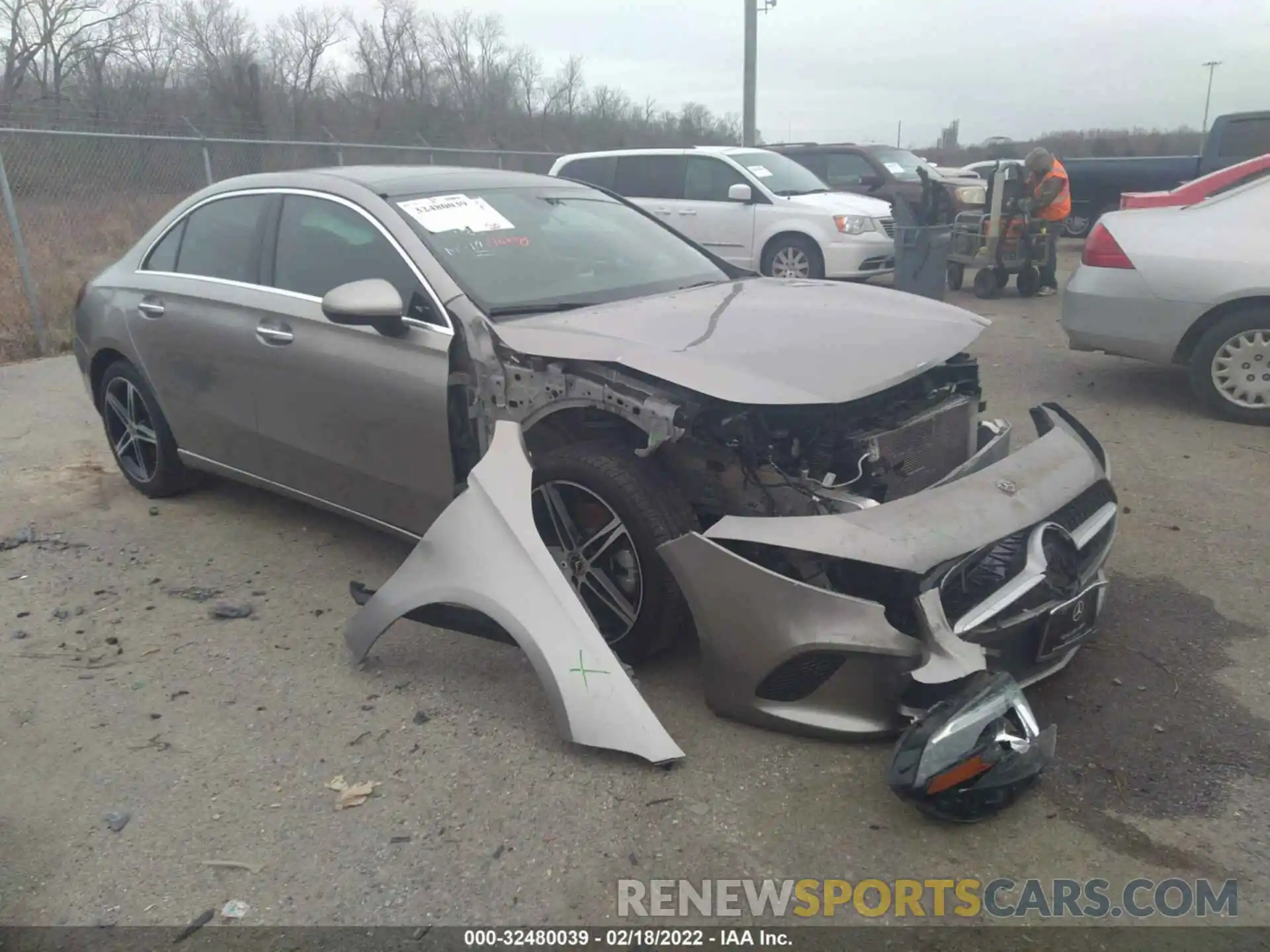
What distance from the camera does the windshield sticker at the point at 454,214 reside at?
387cm

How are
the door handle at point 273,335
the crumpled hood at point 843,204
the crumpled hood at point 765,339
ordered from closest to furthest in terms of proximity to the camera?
the crumpled hood at point 765,339 < the door handle at point 273,335 < the crumpled hood at point 843,204

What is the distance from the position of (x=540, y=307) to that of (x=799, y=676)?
1.68 meters

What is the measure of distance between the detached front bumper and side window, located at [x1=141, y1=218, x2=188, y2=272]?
3374 mm

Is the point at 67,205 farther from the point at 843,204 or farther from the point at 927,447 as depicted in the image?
the point at 927,447

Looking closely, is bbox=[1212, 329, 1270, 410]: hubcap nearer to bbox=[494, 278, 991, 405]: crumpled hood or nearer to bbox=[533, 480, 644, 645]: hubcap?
bbox=[494, 278, 991, 405]: crumpled hood

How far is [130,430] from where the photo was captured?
522 cm

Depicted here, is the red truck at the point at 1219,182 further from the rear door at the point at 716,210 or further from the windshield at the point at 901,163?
the windshield at the point at 901,163

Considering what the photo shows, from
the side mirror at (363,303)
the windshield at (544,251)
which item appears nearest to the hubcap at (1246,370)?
the windshield at (544,251)

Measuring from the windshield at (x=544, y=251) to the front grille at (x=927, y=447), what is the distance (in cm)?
125

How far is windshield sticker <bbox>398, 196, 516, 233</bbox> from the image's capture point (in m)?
3.87

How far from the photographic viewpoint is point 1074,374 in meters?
7.62

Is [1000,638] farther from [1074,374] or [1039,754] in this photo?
[1074,374]

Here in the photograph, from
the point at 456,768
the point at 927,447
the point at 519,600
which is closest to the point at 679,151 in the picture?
the point at 927,447

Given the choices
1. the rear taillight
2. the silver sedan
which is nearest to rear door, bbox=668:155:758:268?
the rear taillight
